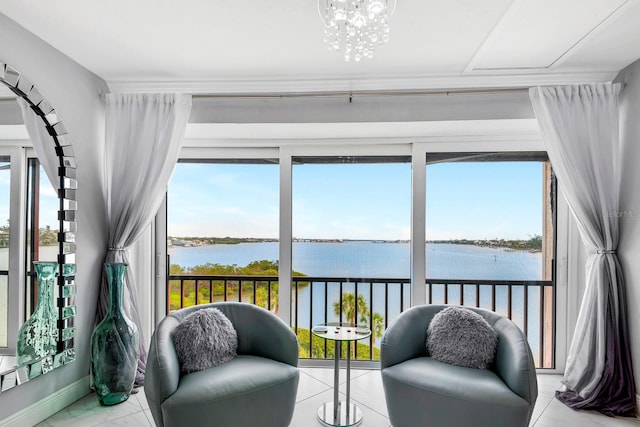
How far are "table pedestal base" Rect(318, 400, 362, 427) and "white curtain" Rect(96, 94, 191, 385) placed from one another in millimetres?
1488

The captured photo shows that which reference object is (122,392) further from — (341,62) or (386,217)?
(341,62)

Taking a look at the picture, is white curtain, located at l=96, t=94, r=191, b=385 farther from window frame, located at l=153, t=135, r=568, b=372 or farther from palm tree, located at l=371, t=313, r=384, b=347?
palm tree, located at l=371, t=313, r=384, b=347

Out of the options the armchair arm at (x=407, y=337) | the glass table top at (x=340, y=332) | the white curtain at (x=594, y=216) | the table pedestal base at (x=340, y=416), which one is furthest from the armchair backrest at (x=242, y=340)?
the white curtain at (x=594, y=216)

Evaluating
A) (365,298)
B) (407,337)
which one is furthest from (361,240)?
(407,337)

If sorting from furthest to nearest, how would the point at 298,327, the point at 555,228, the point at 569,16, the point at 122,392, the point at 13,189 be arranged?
the point at 298,327, the point at 555,228, the point at 122,392, the point at 13,189, the point at 569,16

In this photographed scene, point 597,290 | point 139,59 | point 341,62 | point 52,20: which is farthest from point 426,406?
point 52,20

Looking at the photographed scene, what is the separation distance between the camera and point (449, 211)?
3121mm

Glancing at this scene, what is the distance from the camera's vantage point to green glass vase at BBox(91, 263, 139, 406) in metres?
2.38

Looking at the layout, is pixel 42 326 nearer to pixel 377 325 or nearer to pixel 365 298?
pixel 365 298

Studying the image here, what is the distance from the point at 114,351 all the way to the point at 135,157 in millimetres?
1436

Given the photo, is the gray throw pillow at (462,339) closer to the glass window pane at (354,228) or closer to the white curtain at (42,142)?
the glass window pane at (354,228)

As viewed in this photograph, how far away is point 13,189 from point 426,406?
2683 mm

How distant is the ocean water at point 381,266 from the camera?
308 centimetres

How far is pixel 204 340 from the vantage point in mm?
2127
